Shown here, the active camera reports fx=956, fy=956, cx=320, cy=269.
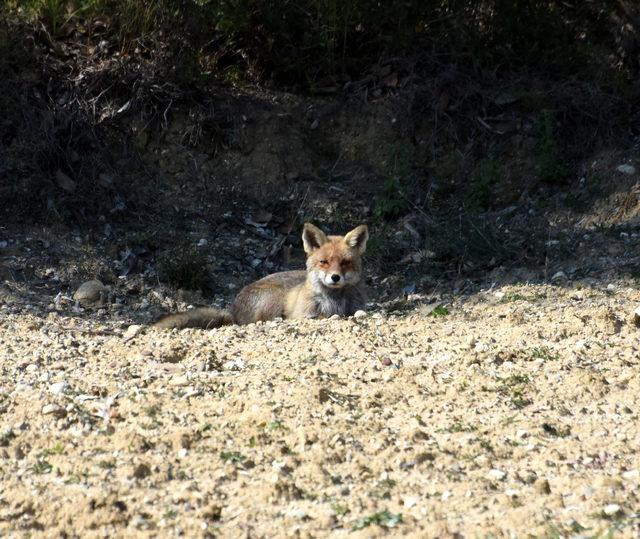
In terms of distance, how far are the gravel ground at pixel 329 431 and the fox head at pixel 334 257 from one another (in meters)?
1.28

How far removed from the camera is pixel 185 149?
1211cm

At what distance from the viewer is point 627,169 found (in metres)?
11.1

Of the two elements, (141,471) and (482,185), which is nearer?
(141,471)

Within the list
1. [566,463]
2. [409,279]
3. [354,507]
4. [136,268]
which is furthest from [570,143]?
[354,507]

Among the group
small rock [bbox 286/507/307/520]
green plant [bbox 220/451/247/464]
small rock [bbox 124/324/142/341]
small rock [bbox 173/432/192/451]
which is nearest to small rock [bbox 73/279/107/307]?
small rock [bbox 124/324/142/341]

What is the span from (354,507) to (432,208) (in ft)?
25.0

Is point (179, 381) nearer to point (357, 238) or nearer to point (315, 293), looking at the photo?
point (315, 293)

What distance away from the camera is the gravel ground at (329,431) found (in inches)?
167

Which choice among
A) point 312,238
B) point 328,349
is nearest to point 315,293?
point 312,238

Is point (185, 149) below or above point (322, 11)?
below

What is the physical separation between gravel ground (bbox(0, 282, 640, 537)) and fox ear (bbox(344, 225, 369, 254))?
1681 millimetres

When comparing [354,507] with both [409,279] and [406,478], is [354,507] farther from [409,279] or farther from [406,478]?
[409,279]

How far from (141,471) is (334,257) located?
445 cm

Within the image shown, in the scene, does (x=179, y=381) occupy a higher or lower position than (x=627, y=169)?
higher
